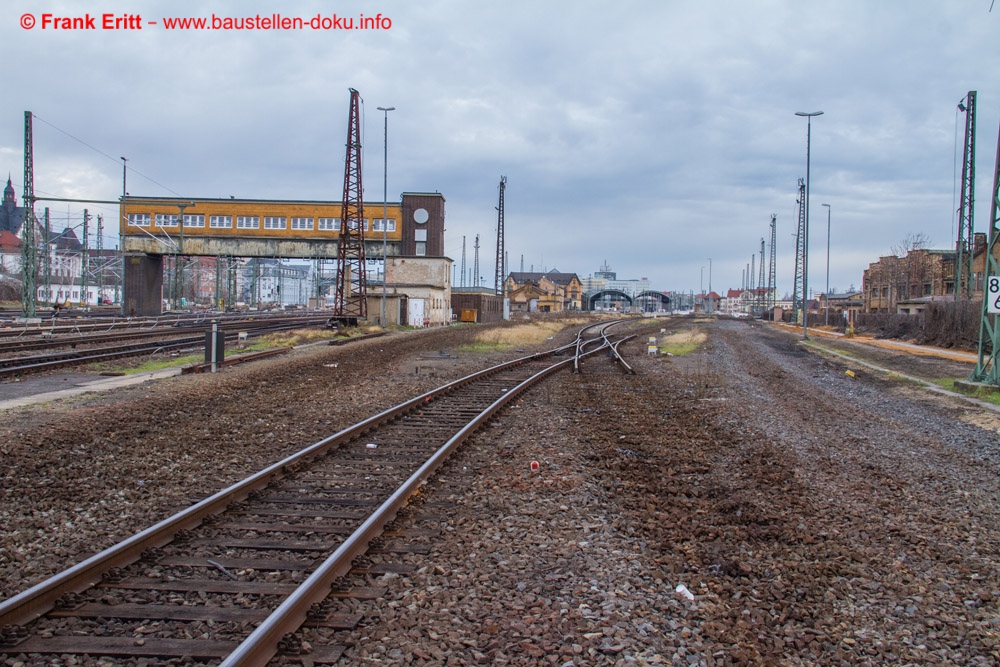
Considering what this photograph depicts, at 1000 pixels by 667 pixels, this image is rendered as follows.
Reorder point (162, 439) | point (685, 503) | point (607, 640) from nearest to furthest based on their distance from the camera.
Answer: point (607, 640)
point (685, 503)
point (162, 439)

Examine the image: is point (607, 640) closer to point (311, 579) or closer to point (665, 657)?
point (665, 657)

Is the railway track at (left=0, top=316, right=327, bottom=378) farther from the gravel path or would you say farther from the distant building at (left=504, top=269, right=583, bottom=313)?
the distant building at (left=504, top=269, right=583, bottom=313)

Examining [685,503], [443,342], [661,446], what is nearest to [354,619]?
[685,503]

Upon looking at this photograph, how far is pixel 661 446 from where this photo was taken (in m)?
9.20

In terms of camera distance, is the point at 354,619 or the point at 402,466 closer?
the point at 354,619

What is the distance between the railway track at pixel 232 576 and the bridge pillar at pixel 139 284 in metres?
51.5

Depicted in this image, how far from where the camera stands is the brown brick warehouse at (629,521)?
3.97 m

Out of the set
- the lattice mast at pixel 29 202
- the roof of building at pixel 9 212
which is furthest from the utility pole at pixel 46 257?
the roof of building at pixel 9 212

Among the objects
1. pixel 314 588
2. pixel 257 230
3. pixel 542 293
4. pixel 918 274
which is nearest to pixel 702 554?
pixel 314 588

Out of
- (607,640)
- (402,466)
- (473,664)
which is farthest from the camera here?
(402,466)

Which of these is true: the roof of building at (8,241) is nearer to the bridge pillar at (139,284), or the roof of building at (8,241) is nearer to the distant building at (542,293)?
the bridge pillar at (139,284)

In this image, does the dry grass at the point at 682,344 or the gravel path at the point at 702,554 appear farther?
the dry grass at the point at 682,344

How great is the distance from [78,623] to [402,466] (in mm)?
3979

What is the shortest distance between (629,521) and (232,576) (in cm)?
314
